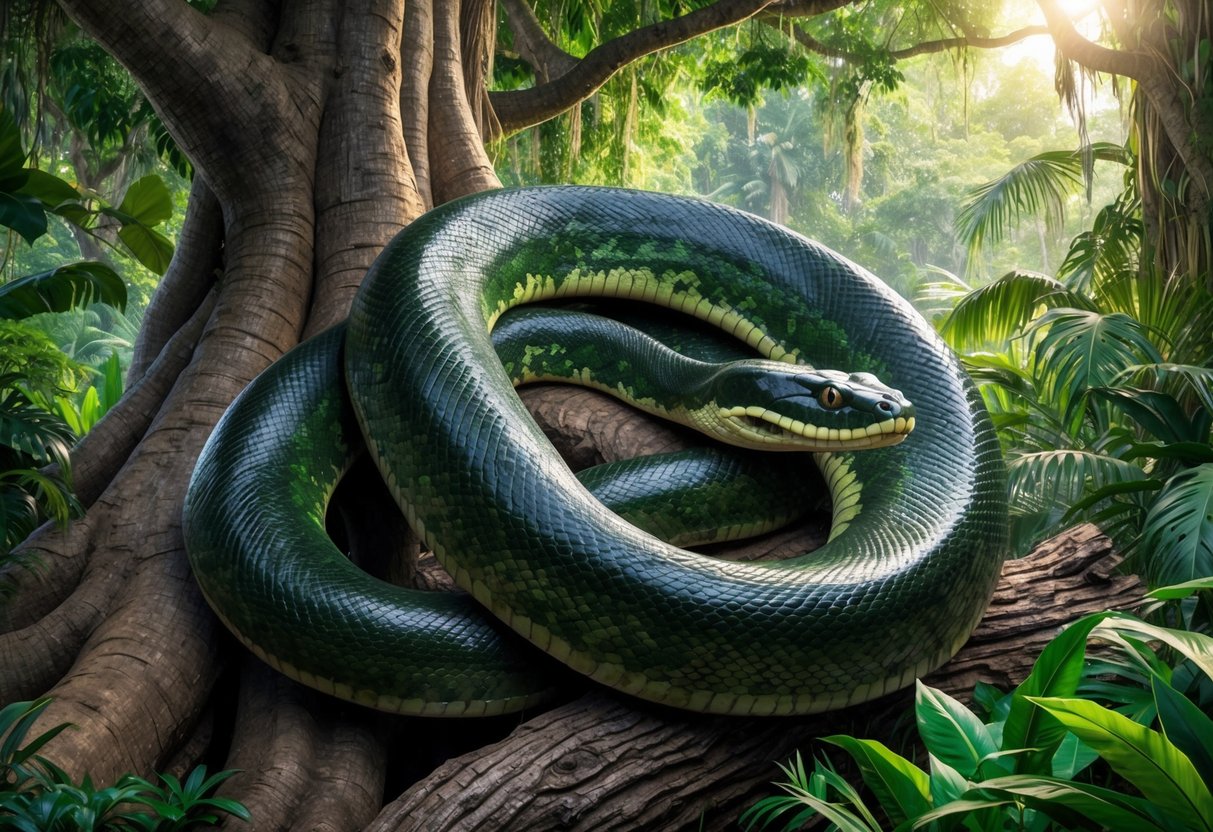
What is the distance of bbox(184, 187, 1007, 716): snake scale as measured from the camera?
2771 millimetres

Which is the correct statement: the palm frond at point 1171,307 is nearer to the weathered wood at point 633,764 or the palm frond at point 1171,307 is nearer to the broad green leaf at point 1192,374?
the broad green leaf at point 1192,374

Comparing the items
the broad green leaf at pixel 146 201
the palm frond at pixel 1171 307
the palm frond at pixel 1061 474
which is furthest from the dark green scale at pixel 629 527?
the palm frond at pixel 1171 307

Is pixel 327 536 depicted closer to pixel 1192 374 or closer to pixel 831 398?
pixel 831 398

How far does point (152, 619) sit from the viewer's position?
3447mm

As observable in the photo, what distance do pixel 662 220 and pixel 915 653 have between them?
2.28m

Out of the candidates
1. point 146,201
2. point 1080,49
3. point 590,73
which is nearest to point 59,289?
point 146,201

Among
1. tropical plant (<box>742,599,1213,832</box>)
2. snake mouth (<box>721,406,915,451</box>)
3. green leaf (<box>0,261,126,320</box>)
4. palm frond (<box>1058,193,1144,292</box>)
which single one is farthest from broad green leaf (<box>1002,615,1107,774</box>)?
palm frond (<box>1058,193,1144,292</box>)

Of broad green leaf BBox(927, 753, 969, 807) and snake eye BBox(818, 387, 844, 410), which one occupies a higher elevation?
snake eye BBox(818, 387, 844, 410)

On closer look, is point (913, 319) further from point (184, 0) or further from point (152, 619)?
point (184, 0)

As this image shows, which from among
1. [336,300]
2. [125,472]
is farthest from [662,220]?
[125,472]

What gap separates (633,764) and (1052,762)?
1099mm

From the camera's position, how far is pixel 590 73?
28.5 feet

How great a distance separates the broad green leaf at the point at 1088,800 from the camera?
80.4 inches

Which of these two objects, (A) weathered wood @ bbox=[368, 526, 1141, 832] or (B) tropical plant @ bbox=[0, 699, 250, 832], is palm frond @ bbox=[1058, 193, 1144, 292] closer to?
(A) weathered wood @ bbox=[368, 526, 1141, 832]
